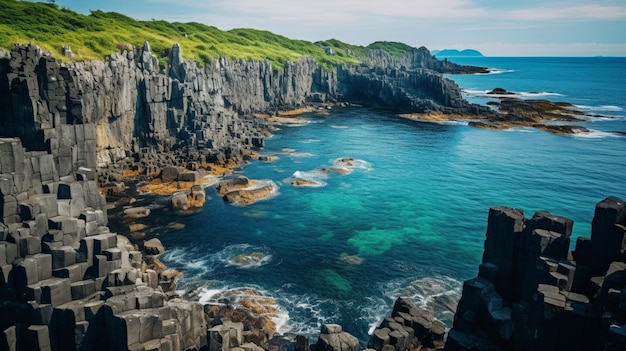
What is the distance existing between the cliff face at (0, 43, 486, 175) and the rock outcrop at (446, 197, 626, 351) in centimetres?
2971

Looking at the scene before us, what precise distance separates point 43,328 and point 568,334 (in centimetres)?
2628

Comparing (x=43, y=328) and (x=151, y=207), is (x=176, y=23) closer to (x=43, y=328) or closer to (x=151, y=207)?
(x=151, y=207)

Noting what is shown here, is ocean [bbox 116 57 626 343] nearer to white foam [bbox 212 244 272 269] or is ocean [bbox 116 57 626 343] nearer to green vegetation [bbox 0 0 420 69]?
white foam [bbox 212 244 272 269]

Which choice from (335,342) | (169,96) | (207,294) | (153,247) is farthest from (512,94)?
(335,342)

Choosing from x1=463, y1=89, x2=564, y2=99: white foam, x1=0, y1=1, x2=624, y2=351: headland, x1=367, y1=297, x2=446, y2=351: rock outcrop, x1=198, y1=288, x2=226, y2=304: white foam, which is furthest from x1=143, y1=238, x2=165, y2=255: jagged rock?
x1=463, y1=89, x2=564, y2=99: white foam

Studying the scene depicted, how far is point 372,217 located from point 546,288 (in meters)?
32.7

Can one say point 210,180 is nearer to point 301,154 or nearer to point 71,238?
point 301,154

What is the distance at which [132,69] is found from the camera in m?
69.6

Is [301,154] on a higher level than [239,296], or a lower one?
higher

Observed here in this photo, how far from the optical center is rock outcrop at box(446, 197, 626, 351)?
731 inches

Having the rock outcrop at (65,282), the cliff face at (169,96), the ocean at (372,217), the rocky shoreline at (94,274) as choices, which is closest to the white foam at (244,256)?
the ocean at (372,217)

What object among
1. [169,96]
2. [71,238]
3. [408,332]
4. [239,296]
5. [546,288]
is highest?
[169,96]

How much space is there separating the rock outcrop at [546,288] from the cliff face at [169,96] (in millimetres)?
29712

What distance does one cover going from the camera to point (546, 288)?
2036 centimetres
